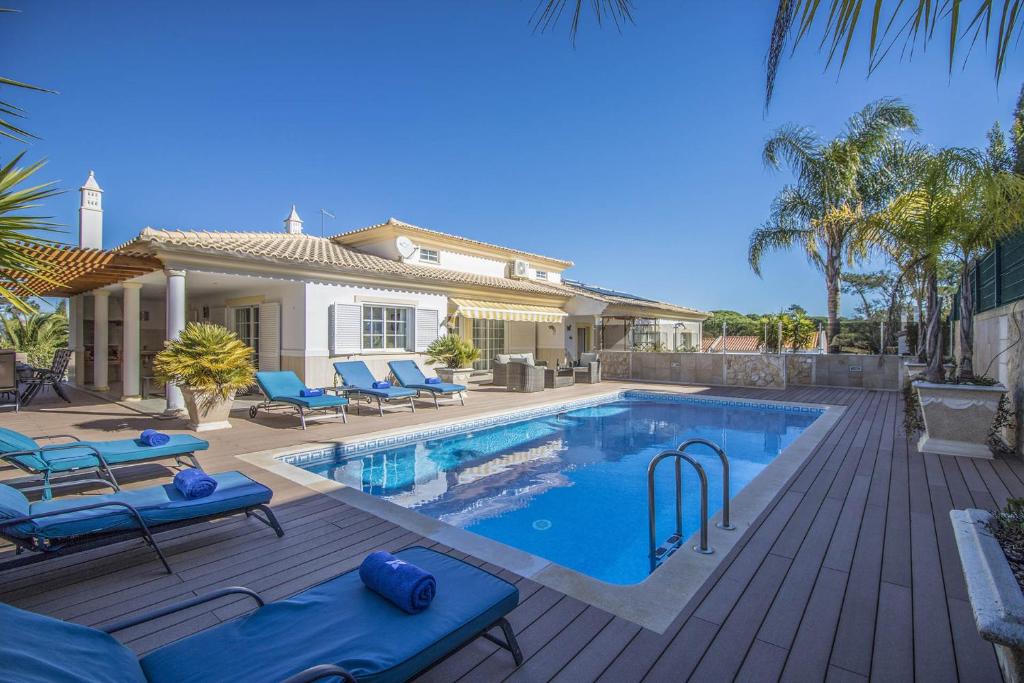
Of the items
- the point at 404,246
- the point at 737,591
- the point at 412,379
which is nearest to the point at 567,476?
the point at 737,591

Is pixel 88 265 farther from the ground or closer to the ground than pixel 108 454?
farther from the ground

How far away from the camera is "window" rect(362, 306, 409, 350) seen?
16609 mm

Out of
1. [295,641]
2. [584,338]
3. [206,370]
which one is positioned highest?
[584,338]

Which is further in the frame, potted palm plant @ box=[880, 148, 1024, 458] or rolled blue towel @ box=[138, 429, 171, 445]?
potted palm plant @ box=[880, 148, 1024, 458]

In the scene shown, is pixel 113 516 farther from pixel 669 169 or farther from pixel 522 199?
pixel 522 199

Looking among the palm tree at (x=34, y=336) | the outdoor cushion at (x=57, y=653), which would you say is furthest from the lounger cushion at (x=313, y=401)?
the palm tree at (x=34, y=336)

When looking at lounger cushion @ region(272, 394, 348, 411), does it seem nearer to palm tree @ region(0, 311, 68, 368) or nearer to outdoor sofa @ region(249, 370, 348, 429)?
outdoor sofa @ region(249, 370, 348, 429)

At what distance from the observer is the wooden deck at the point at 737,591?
118 inches

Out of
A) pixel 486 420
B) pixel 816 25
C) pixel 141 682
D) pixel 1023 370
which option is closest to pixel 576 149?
pixel 486 420

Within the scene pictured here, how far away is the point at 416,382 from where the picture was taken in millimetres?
14844

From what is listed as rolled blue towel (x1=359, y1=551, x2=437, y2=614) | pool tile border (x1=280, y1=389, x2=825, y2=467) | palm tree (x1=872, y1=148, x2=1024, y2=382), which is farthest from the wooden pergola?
palm tree (x1=872, y1=148, x2=1024, y2=382)

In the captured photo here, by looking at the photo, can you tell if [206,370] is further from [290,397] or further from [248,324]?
[248,324]

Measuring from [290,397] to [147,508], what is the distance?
22.7 feet

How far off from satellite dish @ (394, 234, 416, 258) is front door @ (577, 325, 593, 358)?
12050 mm
